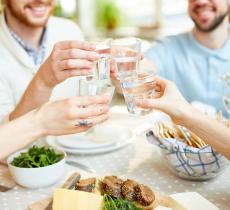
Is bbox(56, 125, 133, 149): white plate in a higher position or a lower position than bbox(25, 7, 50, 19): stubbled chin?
lower

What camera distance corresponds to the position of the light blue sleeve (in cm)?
245

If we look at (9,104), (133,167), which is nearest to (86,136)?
(133,167)

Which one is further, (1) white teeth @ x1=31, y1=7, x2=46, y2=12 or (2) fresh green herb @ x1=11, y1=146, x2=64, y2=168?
(1) white teeth @ x1=31, y1=7, x2=46, y2=12

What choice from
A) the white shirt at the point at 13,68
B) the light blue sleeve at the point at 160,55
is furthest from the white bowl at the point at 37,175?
the light blue sleeve at the point at 160,55

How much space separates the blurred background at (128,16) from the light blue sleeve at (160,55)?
6.99ft

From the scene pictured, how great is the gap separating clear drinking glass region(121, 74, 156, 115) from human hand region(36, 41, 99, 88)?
0.19 m

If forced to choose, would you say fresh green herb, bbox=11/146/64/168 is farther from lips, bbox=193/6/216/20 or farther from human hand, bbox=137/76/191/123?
lips, bbox=193/6/216/20

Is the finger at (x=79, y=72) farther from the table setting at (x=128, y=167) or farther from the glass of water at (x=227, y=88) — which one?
the glass of water at (x=227, y=88)

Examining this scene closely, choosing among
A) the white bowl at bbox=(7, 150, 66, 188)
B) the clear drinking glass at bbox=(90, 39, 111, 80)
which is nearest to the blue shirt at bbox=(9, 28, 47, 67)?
the clear drinking glass at bbox=(90, 39, 111, 80)

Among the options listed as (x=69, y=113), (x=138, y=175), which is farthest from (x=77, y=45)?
(x=138, y=175)

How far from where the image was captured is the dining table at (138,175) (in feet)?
4.10

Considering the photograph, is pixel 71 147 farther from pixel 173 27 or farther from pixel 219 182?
pixel 173 27

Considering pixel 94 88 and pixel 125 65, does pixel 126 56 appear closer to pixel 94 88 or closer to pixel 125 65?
pixel 125 65

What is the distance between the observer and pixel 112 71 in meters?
1.48
